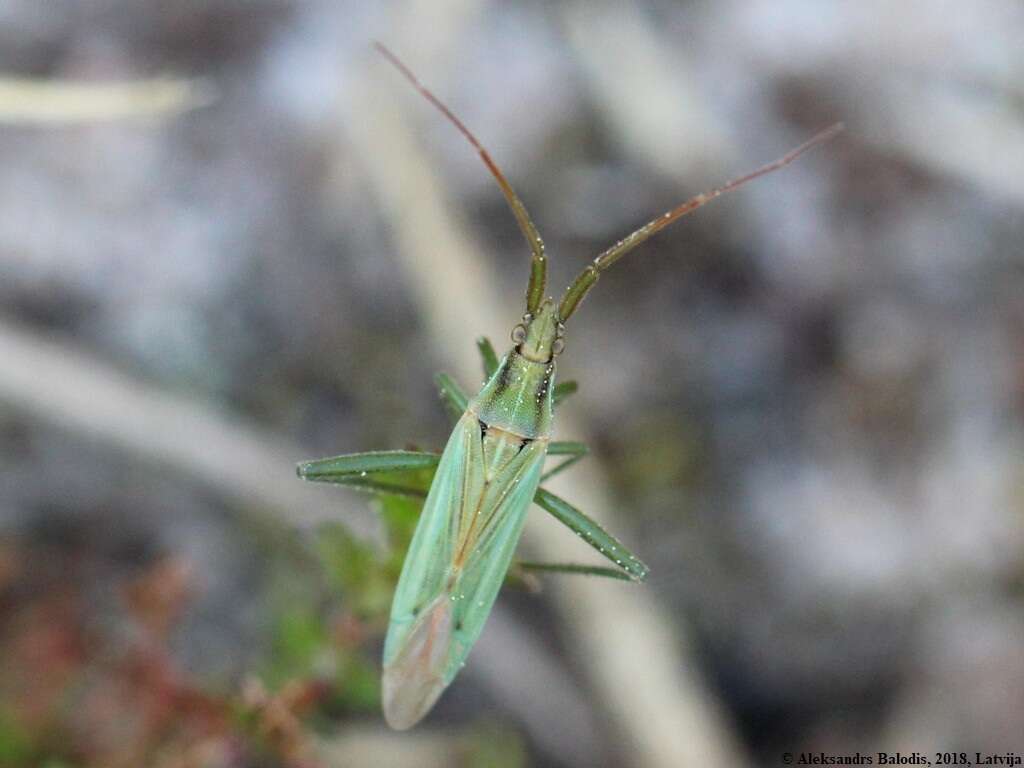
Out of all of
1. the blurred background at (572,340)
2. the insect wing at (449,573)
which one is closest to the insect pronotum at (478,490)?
the insect wing at (449,573)

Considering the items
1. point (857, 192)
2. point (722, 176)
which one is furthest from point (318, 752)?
point (857, 192)

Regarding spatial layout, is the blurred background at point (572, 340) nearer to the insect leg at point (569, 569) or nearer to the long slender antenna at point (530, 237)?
the insect leg at point (569, 569)

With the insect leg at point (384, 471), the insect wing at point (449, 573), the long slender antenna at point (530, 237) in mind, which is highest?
the long slender antenna at point (530, 237)

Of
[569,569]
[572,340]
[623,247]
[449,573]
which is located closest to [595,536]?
[569,569]

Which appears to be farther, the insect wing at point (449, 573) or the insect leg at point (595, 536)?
the insect leg at point (595, 536)

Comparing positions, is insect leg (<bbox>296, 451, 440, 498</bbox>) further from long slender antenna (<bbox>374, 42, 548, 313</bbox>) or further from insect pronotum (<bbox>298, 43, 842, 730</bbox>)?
long slender antenna (<bbox>374, 42, 548, 313</bbox>)

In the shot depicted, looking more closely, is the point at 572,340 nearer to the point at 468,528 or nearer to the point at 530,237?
the point at 530,237

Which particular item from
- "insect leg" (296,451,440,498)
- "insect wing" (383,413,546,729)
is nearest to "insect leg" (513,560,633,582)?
"insect wing" (383,413,546,729)
